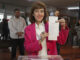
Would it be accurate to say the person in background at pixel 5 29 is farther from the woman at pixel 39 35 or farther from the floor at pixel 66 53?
the woman at pixel 39 35

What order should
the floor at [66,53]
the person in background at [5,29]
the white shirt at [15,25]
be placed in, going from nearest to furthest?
1. the white shirt at [15,25]
2. the person in background at [5,29]
3. the floor at [66,53]

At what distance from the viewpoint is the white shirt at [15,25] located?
9.20 feet

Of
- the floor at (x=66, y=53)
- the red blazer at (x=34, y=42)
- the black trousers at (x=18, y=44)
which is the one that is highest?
the red blazer at (x=34, y=42)

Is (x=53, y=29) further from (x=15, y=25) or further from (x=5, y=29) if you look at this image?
(x=5, y=29)

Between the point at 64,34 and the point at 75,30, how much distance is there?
2.14 metres

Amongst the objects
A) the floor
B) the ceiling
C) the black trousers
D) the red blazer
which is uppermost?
the ceiling

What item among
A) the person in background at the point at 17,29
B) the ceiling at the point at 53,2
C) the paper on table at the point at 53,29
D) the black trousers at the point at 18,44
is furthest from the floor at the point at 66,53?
the paper on table at the point at 53,29

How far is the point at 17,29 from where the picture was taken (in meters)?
2.90

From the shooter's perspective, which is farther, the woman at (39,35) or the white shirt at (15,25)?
the white shirt at (15,25)

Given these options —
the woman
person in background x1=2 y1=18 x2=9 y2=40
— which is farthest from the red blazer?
person in background x1=2 y1=18 x2=9 y2=40

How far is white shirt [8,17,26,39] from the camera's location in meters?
2.80

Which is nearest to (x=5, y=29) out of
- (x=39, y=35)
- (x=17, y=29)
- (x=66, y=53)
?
(x=17, y=29)

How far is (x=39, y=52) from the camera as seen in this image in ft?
3.71

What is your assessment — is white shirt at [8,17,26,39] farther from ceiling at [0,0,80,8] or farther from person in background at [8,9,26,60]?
ceiling at [0,0,80,8]
